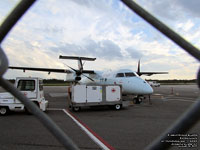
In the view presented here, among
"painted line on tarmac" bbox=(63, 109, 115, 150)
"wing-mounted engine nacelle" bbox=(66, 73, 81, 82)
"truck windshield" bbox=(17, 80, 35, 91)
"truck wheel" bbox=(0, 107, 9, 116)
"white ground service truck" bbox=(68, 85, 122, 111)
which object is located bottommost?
"painted line on tarmac" bbox=(63, 109, 115, 150)

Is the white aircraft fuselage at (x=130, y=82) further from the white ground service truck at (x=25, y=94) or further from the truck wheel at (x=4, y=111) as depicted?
the truck wheel at (x=4, y=111)

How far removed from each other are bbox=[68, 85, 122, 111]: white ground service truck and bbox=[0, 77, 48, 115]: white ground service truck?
5.51ft

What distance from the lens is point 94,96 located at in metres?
9.73

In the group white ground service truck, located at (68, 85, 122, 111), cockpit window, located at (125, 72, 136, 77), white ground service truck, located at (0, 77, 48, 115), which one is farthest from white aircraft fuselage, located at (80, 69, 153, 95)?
white ground service truck, located at (0, 77, 48, 115)

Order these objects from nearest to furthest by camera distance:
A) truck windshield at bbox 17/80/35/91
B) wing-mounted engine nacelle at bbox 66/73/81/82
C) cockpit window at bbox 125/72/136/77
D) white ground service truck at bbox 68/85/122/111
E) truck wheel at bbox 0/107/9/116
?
1. truck wheel at bbox 0/107/9/116
2. truck windshield at bbox 17/80/35/91
3. white ground service truck at bbox 68/85/122/111
4. cockpit window at bbox 125/72/136/77
5. wing-mounted engine nacelle at bbox 66/73/81/82

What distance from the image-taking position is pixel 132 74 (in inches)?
468

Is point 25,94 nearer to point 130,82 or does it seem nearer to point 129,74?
point 130,82

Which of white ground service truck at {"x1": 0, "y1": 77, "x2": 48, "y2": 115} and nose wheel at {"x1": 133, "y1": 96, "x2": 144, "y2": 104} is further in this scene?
nose wheel at {"x1": 133, "y1": 96, "x2": 144, "y2": 104}

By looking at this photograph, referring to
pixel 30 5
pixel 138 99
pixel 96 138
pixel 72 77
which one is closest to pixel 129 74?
pixel 138 99

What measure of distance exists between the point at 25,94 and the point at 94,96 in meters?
3.64

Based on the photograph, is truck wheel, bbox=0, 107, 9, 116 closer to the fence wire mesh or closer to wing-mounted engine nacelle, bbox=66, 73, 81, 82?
the fence wire mesh

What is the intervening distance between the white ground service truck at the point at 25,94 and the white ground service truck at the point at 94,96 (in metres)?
1.68

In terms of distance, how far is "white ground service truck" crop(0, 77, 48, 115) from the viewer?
26.9 feet

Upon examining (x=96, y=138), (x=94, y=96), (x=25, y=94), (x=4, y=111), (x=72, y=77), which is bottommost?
(x=96, y=138)
